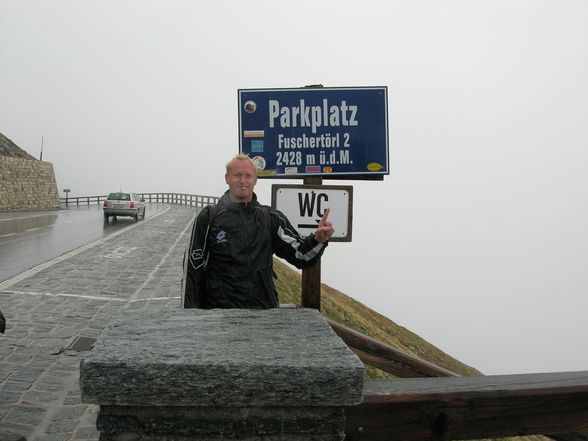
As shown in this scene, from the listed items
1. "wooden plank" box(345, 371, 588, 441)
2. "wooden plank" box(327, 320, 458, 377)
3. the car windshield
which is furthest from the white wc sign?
the car windshield

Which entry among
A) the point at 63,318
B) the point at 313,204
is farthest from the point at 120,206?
the point at 313,204

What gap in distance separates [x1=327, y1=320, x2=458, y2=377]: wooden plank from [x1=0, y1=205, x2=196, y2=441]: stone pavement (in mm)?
2375

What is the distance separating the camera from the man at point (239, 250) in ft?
9.17

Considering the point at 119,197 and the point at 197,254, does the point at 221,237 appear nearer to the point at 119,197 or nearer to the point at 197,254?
the point at 197,254

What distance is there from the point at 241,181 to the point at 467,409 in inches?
71.3

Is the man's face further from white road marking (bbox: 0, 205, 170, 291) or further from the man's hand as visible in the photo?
white road marking (bbox: 0, 205, 170, 291)

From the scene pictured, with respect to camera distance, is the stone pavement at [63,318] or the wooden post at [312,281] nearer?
the stone pavement at [63,318]

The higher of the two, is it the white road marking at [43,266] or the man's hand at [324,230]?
the man's hand at [324,230]

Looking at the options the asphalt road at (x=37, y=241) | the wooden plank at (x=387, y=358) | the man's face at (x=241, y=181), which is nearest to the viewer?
the man's face at (x=241, y=181)

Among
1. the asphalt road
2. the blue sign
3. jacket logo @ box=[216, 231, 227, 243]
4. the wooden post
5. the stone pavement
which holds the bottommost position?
the stone pavement

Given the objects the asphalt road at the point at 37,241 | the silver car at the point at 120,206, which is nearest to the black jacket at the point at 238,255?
the asphalt road at the point at 37,241

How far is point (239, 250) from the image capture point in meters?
2.80

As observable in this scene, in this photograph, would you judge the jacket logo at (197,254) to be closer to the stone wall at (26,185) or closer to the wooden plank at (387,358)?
the wooden plank at (387,358)

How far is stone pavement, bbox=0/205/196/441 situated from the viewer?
4.02m
